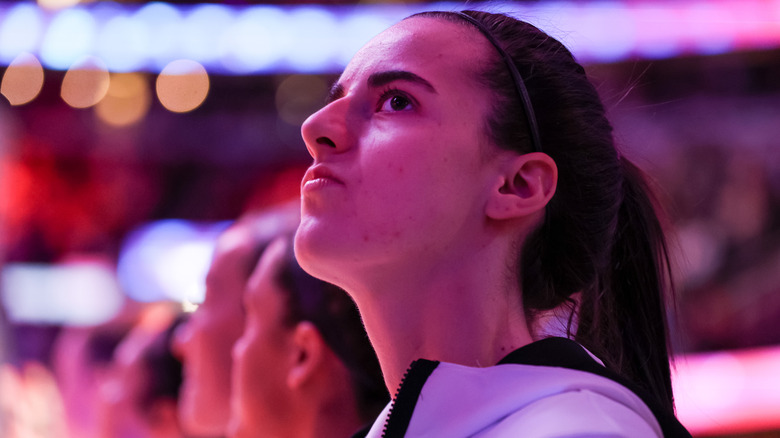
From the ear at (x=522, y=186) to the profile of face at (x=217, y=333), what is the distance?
1211mm

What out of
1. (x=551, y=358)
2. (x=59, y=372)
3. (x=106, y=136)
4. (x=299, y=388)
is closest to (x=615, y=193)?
(x=551, y=358)

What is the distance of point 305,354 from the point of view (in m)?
1.97

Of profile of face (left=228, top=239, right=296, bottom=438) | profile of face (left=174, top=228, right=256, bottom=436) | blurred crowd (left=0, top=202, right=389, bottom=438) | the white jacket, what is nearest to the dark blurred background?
blurred crowd (left=0, top=202, right=389, bottom=438)

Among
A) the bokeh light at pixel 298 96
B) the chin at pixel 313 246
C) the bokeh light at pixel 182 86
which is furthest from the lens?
the bokeh light at pixel 298 96

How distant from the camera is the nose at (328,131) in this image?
1.31 m

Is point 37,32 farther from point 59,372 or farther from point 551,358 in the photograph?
point 551,358

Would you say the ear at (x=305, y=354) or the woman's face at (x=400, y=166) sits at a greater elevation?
the woman's face at (x=400, y=166)

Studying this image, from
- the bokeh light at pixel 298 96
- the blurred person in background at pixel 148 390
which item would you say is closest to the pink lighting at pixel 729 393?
the blurred person in background at pixel 148 390

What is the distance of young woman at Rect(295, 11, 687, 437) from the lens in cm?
114

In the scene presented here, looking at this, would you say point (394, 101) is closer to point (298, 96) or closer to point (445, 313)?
point (445, 313)

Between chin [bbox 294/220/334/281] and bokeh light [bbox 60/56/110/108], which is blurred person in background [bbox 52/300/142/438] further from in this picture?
bokeh light [bbox 60/56/110/108]

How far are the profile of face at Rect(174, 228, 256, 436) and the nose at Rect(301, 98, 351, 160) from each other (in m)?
1.11

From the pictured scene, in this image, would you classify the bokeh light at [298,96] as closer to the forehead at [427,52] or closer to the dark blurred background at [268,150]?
the dark blurred background at [268,150]

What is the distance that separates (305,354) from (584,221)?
82 cm
